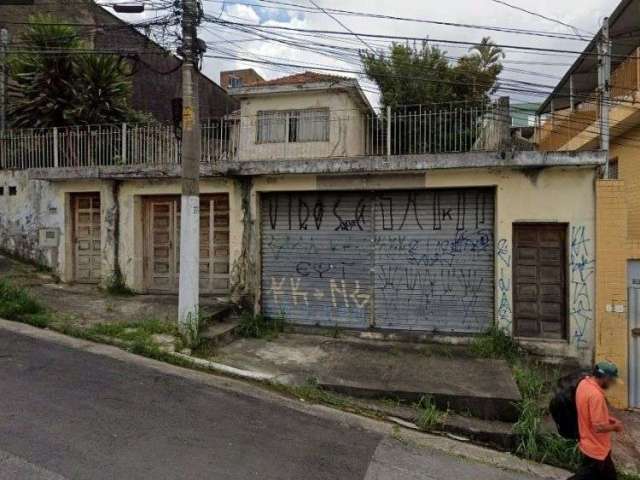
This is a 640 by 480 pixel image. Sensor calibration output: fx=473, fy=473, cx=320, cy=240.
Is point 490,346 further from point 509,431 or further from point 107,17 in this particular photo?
point 107,17

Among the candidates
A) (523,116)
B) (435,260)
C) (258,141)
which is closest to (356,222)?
(435,260)

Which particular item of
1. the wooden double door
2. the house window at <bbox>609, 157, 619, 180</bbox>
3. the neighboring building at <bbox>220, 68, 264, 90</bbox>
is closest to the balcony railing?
the wooden double door

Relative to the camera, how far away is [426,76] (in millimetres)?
19406

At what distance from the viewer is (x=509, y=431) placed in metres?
5.07

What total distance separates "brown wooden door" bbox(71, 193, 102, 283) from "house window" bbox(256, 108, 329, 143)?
4.60 m

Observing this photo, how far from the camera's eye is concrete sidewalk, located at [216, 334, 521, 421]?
18.3 ft

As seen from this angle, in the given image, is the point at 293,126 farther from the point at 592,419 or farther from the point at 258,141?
the point at 592,419

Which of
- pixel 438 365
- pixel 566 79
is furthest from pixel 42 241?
pixel 566 79

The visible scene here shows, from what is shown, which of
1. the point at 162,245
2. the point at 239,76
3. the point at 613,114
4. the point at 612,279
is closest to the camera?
the point at 612,279

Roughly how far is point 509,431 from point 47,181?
9945 millimetres

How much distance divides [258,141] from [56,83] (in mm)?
5067

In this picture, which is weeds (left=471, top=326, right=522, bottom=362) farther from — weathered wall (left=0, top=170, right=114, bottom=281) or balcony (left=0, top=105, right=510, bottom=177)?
weathered wall (left=0, top=170, right=114, bottom=281)

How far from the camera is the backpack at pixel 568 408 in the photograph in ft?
12.4

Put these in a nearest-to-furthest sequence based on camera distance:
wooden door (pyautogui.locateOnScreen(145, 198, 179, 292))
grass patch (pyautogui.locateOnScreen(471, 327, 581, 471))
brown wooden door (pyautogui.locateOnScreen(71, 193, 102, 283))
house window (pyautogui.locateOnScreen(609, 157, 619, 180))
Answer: grass patch (pyautogui.locateOnScreen(471, 327, 581, 471)), wooden door (pyautogui.locateOnScreen(145, 198, 179, 292)), brown wooden door (pyautogui.locateOnScreen(71, 193, 102, 283)), house window (pyautogui.locateOnScreen(609, 157, 619, 180))
